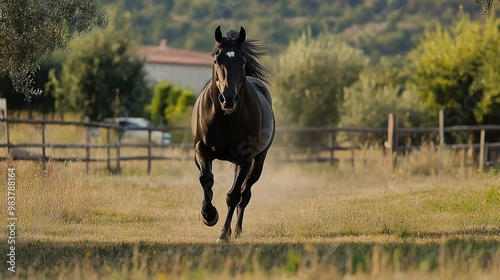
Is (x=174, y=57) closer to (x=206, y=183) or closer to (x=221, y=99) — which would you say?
(x=206, y=183)

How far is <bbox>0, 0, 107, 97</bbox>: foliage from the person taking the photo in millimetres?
12734

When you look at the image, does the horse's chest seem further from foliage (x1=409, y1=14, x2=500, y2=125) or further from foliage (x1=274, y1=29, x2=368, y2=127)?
foliage (x1=274, y1=29, x2=368, y2=127)

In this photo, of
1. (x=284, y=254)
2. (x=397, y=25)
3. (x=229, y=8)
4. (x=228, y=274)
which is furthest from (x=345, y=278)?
(x=229, y=8)

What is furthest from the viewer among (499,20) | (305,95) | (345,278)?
(305,95)

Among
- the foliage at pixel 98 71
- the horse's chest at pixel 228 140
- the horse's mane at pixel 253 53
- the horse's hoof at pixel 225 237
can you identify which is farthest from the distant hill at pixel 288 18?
the horse's hoof at pixel 225 237

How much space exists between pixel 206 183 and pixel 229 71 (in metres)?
1.56

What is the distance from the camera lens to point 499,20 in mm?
36031

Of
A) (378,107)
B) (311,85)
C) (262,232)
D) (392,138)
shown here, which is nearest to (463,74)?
(378,107)

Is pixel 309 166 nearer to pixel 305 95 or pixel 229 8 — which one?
pixel 305 95

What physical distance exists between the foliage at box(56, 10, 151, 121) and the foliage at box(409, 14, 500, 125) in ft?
51.7

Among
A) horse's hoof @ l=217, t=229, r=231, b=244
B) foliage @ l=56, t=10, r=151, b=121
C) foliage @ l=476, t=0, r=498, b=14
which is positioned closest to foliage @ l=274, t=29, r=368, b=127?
foliage @ l=56, t=10, r=151, b=121

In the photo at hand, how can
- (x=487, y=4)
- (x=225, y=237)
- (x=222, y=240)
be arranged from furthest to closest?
(x=487, y=4)
(x=225, y=237)
(x=222, y=240)

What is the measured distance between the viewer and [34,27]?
12.9 m

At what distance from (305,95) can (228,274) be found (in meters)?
33.7
